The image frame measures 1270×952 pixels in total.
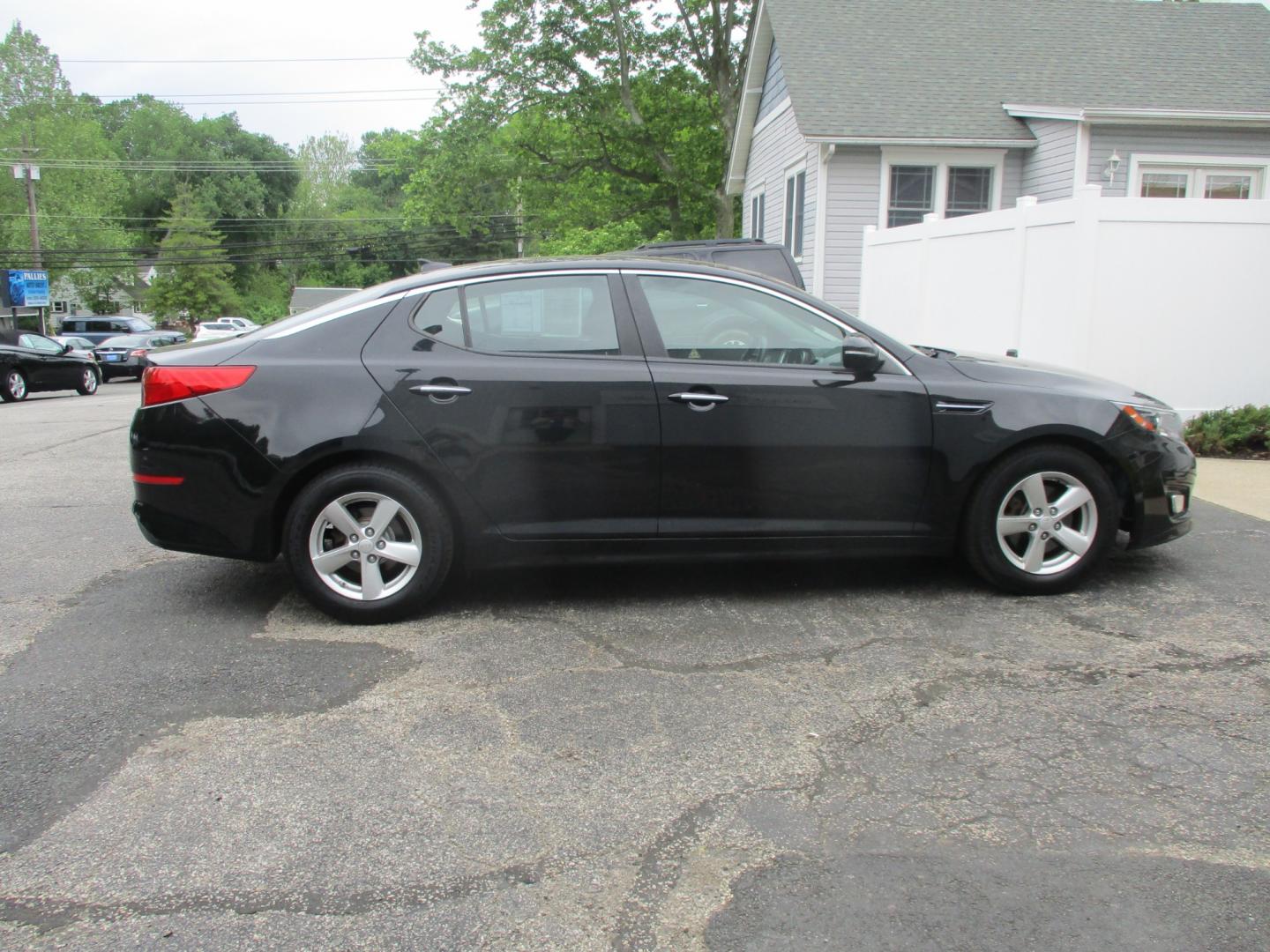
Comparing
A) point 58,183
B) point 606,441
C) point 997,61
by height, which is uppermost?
point 58,183

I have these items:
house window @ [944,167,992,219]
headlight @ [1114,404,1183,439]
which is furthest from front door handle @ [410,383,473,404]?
house window @ [944,167,992,219]

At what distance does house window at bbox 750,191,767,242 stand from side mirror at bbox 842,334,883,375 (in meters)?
17.7

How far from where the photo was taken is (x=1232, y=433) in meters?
9.12

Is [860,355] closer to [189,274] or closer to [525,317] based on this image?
[525,317]

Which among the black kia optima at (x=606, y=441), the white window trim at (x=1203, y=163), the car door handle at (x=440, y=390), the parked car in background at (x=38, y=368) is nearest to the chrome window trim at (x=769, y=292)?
the black kia optima at (x=606, y=441)

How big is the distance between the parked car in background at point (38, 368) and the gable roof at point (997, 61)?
632 inches

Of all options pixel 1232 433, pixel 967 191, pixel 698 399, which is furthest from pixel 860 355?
pixel 967 191

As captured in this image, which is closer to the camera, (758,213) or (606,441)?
(606,441)

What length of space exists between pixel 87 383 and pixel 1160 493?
23.8 m

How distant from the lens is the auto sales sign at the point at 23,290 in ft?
142

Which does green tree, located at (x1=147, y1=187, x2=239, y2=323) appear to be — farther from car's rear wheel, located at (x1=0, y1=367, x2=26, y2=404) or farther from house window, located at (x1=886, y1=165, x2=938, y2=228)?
house window, located at (x1=886, y1=165, x2=938, y2=228)

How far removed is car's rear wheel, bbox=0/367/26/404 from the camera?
2112 centimetres

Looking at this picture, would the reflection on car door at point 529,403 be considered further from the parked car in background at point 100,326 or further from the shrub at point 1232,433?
the parked car in background at point 100,326

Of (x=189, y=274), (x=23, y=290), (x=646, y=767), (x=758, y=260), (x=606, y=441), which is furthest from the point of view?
(x=189, y=274)
